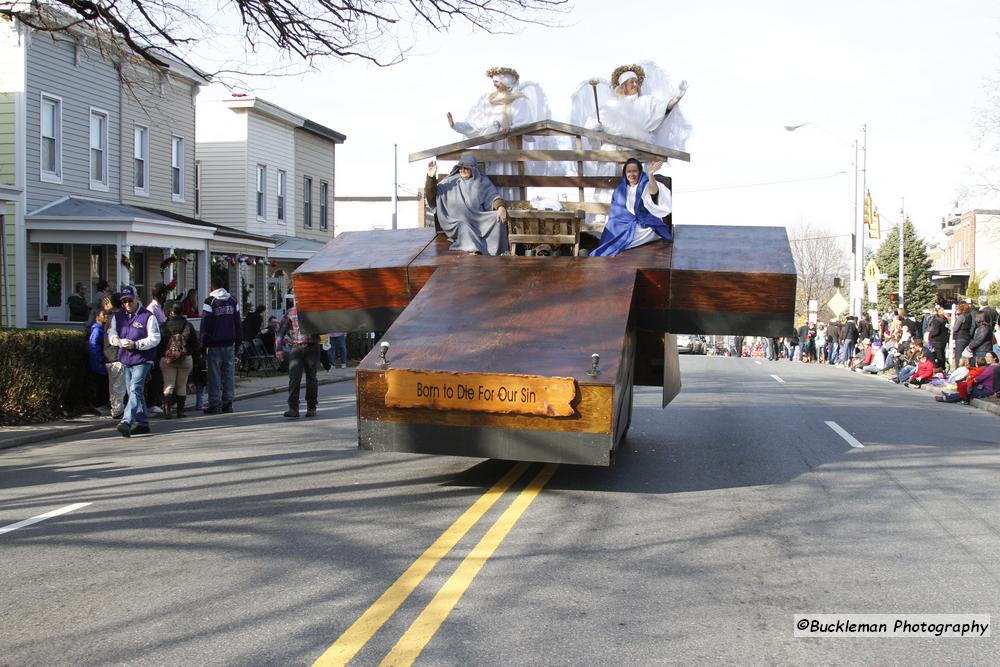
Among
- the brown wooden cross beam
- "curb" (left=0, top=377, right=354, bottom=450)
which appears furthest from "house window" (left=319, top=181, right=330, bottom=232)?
the brown wooden cross beam

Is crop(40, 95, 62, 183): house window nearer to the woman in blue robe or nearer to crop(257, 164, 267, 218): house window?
crop(257, 164, 267, 218): house window

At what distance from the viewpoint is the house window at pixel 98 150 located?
24016mm

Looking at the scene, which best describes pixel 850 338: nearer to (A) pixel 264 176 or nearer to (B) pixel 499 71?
(A) pixel 264 176


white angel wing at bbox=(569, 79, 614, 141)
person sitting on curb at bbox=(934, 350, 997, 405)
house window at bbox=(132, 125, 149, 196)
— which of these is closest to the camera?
white angel wing at bbox=(569, 79, 614, 141)

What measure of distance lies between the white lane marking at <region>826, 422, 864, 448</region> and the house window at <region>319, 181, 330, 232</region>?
92.6 ft

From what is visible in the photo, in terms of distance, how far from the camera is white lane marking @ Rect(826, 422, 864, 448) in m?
11.9

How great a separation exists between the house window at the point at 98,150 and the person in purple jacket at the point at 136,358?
12.7 m

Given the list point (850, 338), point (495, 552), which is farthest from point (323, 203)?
point (495, 552)

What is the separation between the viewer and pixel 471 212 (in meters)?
10.4

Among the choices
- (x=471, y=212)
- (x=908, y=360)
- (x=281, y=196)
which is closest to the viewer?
(x=471, y=212)

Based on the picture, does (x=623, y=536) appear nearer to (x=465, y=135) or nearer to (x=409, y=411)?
(x=409, y=411)

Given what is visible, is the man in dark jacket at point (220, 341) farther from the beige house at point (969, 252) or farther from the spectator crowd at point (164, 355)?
the beige house at point (969, 252)

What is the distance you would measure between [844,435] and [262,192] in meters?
25.7

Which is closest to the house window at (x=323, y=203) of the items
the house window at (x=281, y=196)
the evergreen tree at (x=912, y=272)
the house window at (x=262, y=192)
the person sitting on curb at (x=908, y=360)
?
the house window at (x=281, y=196)
